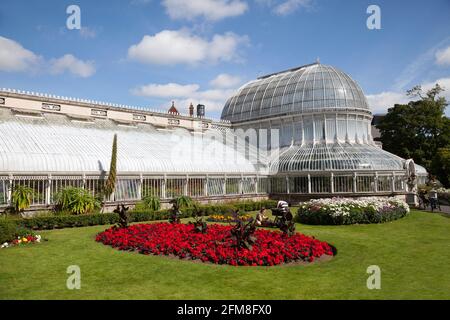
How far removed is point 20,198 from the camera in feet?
66.3

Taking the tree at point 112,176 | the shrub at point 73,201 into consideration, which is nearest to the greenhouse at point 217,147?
the shrub at point 73,201

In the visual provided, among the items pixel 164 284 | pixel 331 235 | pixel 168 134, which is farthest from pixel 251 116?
pixel 164 284

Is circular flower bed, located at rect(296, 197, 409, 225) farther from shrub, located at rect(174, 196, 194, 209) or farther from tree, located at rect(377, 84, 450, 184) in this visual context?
tree, located at rect(377, 84, 450, 184)

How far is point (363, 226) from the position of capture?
844 inches

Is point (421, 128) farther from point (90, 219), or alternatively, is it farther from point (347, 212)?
point (90, 219)

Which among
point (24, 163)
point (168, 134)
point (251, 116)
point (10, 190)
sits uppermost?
point (251, 116)

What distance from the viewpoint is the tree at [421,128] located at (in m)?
53.5

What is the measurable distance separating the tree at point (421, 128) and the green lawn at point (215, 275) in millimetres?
43611

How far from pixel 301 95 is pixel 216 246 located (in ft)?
104

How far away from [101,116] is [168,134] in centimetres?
676

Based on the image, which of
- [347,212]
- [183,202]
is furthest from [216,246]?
[183,202]

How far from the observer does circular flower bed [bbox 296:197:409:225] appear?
2233cm

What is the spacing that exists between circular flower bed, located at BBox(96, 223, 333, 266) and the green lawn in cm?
54

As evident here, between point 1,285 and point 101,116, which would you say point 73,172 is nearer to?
point 101,116
